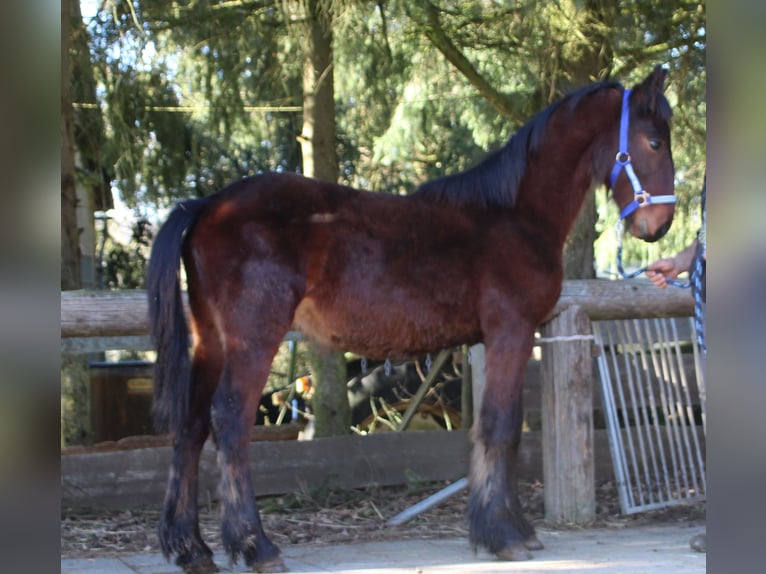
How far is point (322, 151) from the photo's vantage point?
6734mm

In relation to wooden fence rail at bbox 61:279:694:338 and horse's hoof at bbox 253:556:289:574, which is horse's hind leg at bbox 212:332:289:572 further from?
wooden fence rail at bbox 61:279:694:338

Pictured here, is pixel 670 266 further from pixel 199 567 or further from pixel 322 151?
pixel 322 151

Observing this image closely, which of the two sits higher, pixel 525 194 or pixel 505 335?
pixel 525 194

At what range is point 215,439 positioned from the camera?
3.93 meters

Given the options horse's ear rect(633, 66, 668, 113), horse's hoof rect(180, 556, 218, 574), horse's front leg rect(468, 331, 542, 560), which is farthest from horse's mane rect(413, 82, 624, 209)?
horse's hoof rect(180, 556, 218, 574)

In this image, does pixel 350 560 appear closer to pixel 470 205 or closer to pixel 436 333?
pixel 436 333

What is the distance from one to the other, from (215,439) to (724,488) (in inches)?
128

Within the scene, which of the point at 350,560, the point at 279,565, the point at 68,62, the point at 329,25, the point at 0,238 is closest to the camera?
the point at 0,238

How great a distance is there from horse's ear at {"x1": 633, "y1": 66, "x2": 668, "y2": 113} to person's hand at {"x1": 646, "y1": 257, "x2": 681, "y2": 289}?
91cm

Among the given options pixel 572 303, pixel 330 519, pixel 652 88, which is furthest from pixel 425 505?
pixel 652 88

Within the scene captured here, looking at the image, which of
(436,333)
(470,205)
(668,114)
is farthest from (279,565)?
(668,114)

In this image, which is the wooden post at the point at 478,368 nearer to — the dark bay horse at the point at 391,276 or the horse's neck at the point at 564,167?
the dark bay horse at the point at 391,276

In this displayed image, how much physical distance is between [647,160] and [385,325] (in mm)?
1588

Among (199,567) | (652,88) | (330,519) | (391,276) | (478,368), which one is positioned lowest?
(330,519)
